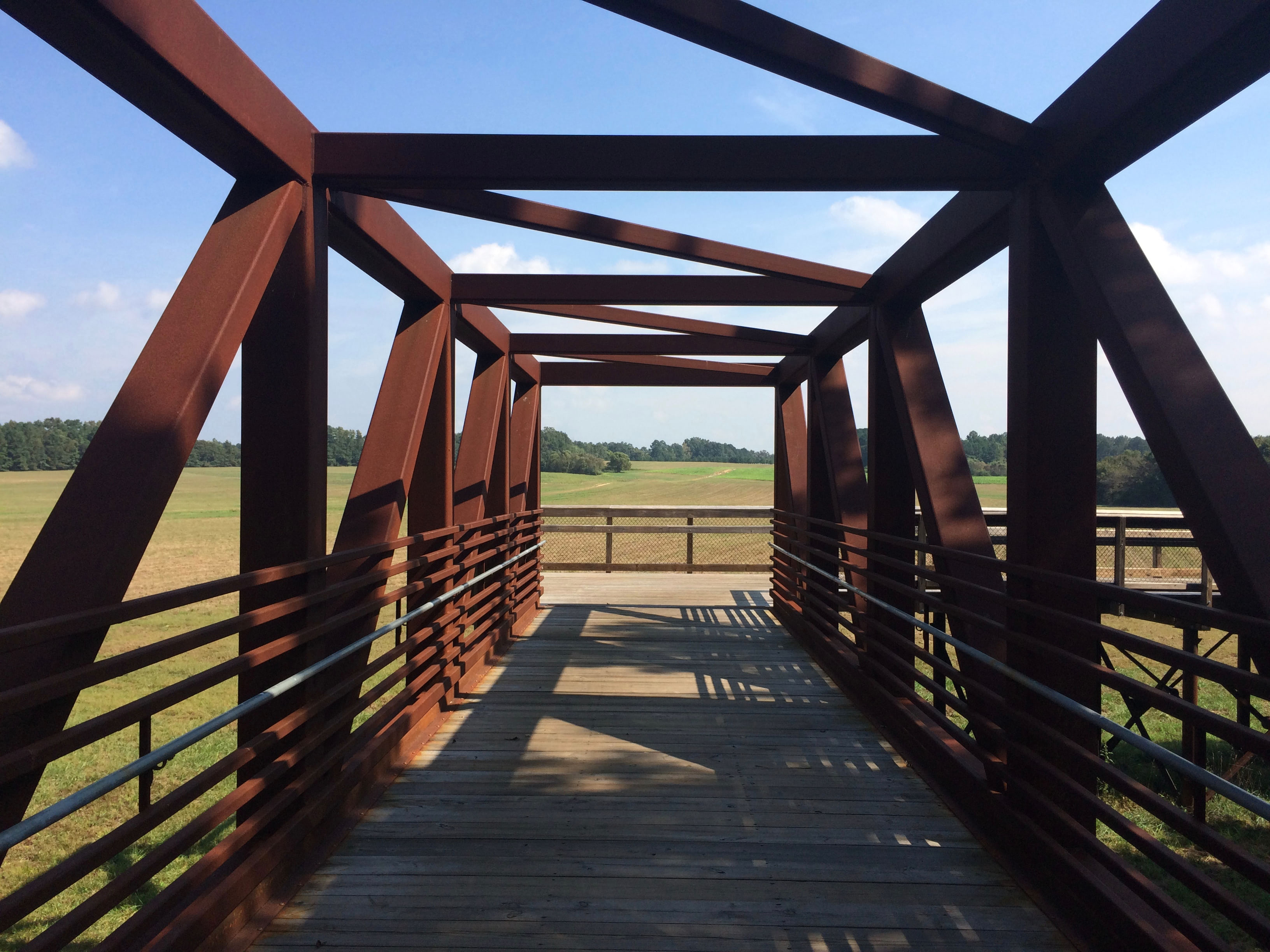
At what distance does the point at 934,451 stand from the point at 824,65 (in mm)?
1961

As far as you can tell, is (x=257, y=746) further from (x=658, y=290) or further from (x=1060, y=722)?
(x=658, y=290)

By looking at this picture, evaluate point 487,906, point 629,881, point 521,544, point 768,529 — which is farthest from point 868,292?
point 768,529

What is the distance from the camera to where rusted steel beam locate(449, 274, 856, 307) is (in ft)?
16.1

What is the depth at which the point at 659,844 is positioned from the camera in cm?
290

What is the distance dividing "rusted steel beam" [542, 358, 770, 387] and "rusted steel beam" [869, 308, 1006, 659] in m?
3.68

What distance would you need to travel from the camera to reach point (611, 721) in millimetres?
4469

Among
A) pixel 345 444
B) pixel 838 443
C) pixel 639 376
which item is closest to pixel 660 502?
pixel 345 444

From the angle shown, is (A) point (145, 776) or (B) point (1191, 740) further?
(B) point (1191, 740)

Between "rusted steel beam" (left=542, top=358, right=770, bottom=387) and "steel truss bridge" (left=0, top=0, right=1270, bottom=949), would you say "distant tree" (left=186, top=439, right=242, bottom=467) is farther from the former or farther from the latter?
"rusted steel beam" (left=542, top=358, right=770, bottom=387)

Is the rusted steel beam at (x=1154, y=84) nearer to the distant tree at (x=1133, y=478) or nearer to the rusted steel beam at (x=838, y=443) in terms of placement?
the rusted steel beam at (x=838, y=443)

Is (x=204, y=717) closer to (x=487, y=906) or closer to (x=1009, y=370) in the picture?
(x=487, y=906)

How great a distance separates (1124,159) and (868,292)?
7.24 ft

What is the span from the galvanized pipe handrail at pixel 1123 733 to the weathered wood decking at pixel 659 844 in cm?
63

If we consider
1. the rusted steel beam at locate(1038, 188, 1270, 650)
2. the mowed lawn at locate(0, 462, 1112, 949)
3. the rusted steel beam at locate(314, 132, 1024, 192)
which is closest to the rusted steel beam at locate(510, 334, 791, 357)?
the mowed lawn at locate(0, 462, 1112, 949)
